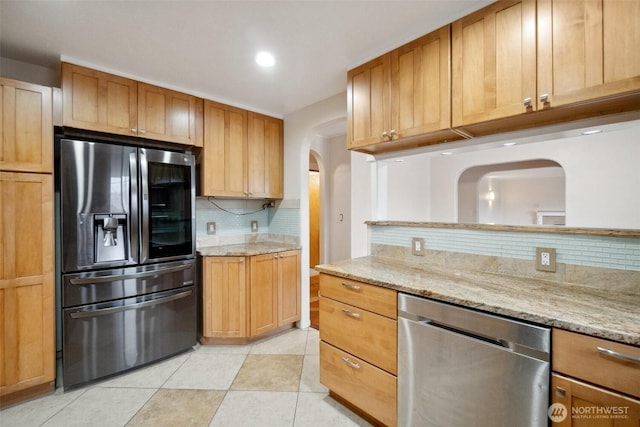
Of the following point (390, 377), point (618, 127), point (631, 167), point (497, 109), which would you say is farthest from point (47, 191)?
point (631, 167)

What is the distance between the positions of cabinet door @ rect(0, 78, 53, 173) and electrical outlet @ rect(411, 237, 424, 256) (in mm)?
2616

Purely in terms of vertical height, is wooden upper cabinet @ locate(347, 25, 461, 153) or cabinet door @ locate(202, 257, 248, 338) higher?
wooden upper cabinet @ locate(347, 25, 461, 153)

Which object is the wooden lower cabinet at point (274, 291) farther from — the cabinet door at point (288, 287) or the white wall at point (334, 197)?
the white wall at point (334, 197)

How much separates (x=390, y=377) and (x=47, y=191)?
2.53 metres

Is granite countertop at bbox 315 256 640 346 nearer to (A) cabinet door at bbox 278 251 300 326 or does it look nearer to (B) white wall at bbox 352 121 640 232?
(B) white wall at bbox 352 121 640 232

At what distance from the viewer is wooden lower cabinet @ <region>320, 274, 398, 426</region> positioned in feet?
5.11

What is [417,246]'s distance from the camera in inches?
80.7

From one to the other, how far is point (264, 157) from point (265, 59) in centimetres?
124

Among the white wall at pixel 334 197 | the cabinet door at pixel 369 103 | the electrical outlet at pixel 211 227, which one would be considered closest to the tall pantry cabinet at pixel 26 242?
the electrical outlet at pixel 211 227

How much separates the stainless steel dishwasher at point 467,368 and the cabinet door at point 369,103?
116 centimetres

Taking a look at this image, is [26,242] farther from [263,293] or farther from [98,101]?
Result: [263,293]

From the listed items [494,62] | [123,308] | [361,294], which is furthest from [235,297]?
[494,62]

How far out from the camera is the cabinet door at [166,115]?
241cm

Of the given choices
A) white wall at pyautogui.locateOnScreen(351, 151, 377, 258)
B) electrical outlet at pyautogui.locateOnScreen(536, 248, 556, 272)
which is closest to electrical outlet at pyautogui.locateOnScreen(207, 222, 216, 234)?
white wall at pyautogui.locateOnScreen(351, 151, 377, 258)
